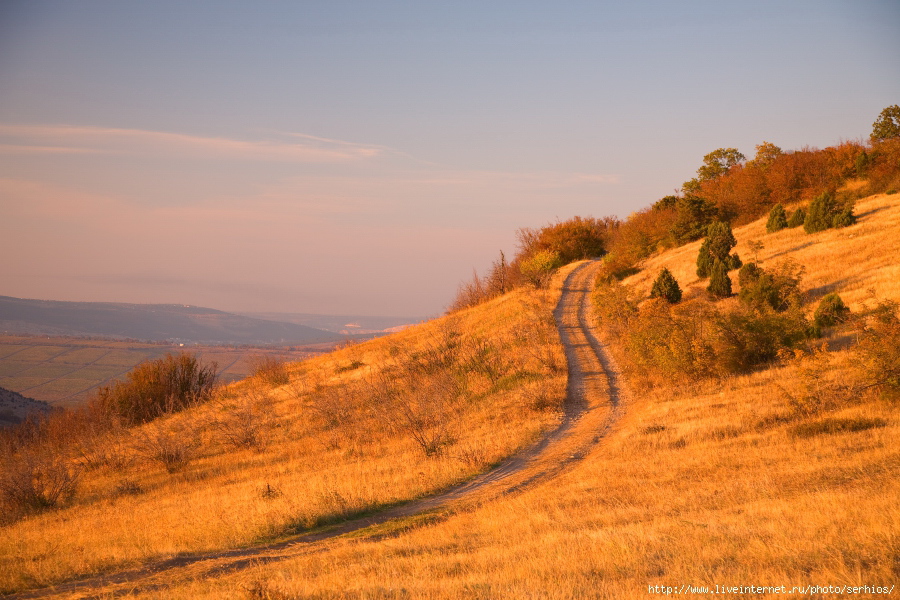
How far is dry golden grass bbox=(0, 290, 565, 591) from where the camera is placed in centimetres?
1159

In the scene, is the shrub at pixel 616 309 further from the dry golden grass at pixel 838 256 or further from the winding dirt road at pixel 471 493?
the dry golden grass at pixel 838 256

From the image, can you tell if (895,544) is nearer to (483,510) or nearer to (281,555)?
(483,510)

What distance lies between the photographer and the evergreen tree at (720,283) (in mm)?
28125

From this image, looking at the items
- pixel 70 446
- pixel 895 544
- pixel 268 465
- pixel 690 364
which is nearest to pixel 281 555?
pixel 895 544

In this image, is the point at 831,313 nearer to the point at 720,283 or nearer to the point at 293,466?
the point at 720,283

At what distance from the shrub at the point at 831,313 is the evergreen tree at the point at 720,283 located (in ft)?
24.1

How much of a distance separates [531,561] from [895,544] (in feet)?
12.2

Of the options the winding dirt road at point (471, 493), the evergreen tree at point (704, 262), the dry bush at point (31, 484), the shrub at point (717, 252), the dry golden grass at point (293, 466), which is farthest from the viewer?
the evergreen tree at point (704, 262)

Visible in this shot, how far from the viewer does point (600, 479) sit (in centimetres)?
1177

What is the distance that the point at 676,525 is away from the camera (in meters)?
→ 7.85

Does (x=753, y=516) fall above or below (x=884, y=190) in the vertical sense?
below

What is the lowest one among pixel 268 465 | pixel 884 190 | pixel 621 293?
pixel 268 465

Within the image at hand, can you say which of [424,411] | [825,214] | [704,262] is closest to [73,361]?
[424,411]

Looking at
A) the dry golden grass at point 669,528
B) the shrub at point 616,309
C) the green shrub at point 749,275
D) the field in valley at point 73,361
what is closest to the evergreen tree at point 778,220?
the green shrub at point 749,275
